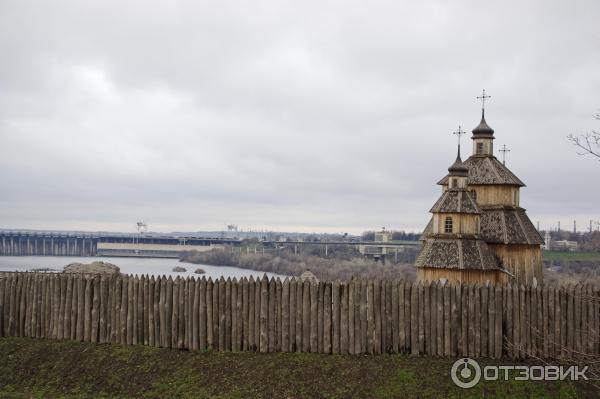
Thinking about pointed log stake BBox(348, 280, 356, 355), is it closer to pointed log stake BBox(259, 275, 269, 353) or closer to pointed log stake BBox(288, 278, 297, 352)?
pointed log stake BBox(288, 278, 297, 352)

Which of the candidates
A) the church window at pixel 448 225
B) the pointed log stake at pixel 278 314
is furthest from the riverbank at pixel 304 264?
the pointed log stake at pixel 278 314

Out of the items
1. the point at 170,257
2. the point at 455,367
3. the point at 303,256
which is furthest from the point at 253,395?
the point at 170,257

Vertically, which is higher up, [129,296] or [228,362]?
[129,296]

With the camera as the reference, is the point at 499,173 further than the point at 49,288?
Yes

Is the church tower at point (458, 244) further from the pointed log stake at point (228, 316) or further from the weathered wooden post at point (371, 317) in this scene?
the pointed log stake at point (228, 316)

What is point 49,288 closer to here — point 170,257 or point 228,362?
point 228,362

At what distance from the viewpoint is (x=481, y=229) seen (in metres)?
20.5

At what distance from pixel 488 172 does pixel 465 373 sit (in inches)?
473

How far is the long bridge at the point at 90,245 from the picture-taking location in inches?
4043

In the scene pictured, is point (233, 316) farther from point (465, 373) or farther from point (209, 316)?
point (465, 373)

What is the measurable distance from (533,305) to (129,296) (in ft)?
28.6

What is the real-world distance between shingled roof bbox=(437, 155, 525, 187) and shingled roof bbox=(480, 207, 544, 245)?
1010 millimetres

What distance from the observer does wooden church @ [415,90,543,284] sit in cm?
1869

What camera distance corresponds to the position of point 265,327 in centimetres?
1212
